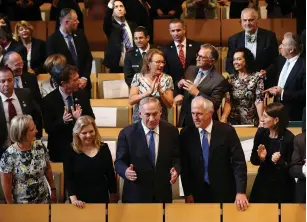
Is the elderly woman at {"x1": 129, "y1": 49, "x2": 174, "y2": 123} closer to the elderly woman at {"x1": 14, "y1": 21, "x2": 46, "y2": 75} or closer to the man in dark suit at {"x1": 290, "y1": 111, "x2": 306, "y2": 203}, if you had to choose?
the man in dark suit at {"x1": 290, "y1": 111, "x2": 306, "y2": 203}

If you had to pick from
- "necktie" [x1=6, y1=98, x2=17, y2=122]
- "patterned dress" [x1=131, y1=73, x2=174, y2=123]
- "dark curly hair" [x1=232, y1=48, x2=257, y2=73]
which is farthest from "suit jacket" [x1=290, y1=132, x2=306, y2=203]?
"necktie" [x1=6, y1=98, x2=17, y2=122]

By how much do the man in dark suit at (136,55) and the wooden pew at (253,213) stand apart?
2327mm

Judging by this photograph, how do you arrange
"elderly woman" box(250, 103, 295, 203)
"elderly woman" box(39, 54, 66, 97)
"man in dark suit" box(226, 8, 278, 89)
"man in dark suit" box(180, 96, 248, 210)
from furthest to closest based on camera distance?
1. "man in dark suit" box(226, 8, 278, 89)
2. "elderly woman" box(39, 54, 66, 97)
3. "elderly woman" box(250, 103, 295, 203)
4. "man in dark suit" box(180, 96, 248, 210)

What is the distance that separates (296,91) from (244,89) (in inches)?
17.3

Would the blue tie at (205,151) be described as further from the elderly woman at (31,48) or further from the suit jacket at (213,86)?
the elderly woman at (31,48)

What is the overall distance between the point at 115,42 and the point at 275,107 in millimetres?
3042

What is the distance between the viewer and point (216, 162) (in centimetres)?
574

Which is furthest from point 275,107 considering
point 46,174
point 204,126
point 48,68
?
point 48,68

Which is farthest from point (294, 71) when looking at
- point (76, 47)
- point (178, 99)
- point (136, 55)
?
point (76, 47)

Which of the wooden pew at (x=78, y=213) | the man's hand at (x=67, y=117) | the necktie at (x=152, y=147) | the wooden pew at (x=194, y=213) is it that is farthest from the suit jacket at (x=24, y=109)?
the wooden pew at (x=194, y=213)

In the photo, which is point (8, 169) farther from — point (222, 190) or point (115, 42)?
point (115, 42)

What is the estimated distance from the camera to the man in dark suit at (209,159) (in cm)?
571

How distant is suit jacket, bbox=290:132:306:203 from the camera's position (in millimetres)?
5613

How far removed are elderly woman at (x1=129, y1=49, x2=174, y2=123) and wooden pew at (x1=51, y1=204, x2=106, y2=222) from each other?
1.22 metres
